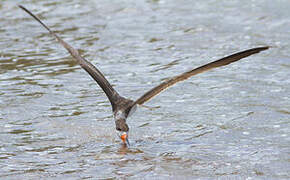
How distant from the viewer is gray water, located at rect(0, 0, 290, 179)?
7145 mm

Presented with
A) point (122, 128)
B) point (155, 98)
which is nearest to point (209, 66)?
point (122, 128)

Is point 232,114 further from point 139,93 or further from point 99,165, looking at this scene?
point 99,165

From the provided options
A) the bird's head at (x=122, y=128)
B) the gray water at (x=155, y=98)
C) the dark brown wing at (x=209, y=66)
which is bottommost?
the gray water at (x=155, y=98)

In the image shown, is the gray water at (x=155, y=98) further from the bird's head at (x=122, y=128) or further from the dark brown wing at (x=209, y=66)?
the dark brown wing at (x=209, y=66)

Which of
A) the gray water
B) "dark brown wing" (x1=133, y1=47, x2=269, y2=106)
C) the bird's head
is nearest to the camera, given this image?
"dark brown wing" (x1=133, y1=47, x2=269, y2=106)

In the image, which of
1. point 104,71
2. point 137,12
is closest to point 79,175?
point 104,71

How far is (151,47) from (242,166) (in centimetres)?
577

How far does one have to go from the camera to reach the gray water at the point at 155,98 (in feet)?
23.4

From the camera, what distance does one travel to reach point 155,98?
31.7 feet

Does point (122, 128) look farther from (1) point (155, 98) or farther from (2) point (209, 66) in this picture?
(1) point (155, 98)

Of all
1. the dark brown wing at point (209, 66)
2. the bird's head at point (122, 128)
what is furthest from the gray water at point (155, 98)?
the dark brown wing at point (209, 66)

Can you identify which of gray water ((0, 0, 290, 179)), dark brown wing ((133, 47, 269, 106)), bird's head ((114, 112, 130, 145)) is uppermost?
dark brown wing ((133, 47, 269, 106))

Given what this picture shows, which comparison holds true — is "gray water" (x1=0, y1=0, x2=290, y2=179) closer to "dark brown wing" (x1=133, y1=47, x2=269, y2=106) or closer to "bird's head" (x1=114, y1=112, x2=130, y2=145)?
"bird's head" (x1=114, y1=112, x2=130, y2=145)

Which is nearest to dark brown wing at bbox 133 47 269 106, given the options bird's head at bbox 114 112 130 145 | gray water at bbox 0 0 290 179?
bird's head at bbox 114 112 130 145
